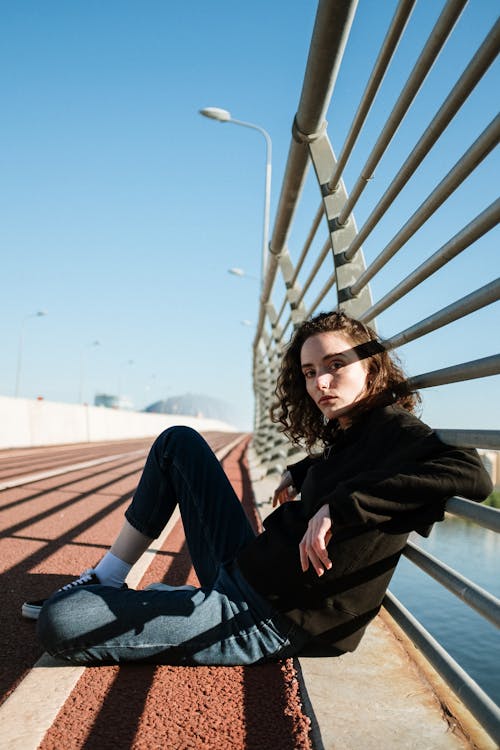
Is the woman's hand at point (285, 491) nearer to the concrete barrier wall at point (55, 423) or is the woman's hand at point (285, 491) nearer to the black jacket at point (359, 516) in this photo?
the black jacket at point (359, 516)

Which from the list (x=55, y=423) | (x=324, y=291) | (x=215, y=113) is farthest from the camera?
(x=55, y=423)

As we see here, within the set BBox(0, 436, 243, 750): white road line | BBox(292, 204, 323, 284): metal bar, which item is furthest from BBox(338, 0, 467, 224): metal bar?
BBox(0, 436, 243, 750): white road line

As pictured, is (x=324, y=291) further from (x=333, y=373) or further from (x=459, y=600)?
(x=459, y=600)

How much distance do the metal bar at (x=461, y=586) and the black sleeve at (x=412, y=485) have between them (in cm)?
17

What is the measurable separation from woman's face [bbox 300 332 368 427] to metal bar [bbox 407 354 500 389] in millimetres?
205

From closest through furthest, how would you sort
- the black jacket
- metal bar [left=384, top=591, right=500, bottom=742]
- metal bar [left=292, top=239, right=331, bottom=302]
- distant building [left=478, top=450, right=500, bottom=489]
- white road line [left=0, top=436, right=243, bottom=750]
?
metal bar [left=384, top=591, right=500, bottom=742] < white road line [left=0, top=436, right=243, bottom=750] < the black jacket < distant building [left=478, top=450, right=500, bottom=489] < metal bar [left=292, top=239, right=331, bottom=302]

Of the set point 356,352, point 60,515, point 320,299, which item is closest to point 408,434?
point 356,352

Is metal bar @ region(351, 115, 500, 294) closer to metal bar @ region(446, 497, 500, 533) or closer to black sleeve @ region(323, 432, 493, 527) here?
black sleeve @ region(323, 432, 493, 527)

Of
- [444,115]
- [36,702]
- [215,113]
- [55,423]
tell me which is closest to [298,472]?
[36,702]

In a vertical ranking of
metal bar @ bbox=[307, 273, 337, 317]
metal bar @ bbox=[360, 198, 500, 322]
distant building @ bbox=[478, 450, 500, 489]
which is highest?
metal bar @ bbox=[307, 273, 337, 317]

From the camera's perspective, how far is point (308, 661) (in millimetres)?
1989

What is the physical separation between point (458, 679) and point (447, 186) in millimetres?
1241

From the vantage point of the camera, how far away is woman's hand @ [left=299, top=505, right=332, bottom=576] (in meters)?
1.64

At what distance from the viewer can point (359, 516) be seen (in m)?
1.60
